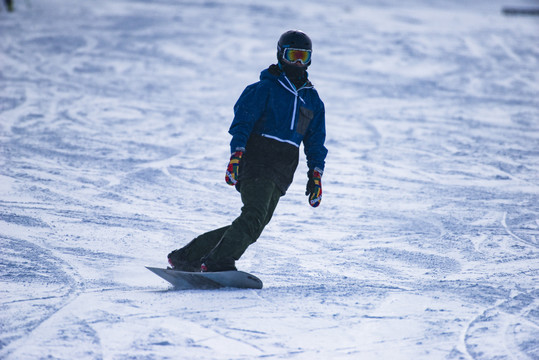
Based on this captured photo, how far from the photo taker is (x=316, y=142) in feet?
13.9

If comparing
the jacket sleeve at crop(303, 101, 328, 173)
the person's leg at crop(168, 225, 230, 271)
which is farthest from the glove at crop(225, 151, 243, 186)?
the jacket sleeve at crop(303, 101, 328, 173)

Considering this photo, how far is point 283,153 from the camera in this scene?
4.04 m

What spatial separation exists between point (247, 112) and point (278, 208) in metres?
2.42

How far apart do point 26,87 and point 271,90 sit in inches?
309

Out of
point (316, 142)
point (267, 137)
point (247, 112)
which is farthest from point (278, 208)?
point (247, 112)

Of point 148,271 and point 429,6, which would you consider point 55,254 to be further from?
point 429,6

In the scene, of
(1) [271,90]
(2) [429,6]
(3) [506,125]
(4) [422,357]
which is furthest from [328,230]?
(2) [429,6]

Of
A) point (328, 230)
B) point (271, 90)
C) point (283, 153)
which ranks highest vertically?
point (271, 90)

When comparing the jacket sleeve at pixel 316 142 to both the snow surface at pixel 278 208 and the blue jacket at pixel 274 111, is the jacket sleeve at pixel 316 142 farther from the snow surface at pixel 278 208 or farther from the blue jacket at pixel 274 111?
the snow surface at pixel 278 208

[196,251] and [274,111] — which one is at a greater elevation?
[274,111]

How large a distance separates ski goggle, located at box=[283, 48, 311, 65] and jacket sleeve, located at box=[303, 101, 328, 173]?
0.34 m

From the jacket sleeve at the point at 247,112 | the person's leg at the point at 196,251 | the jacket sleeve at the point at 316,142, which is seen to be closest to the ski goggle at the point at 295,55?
the jacket sleeve at the point at 247,112

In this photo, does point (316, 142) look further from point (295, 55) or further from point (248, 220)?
point (248, 220)

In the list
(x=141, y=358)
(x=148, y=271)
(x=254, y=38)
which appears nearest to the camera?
(x=141, y=358)
